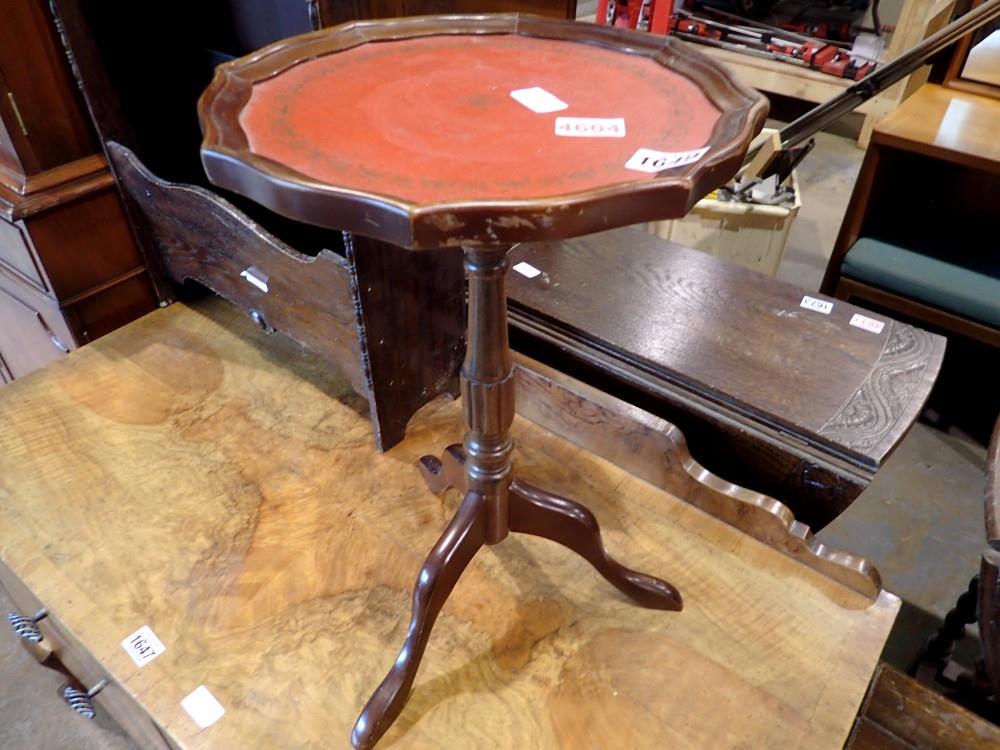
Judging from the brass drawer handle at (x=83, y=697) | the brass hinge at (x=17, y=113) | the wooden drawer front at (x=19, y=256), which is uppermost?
the brass hinge at (x=17, y=113)

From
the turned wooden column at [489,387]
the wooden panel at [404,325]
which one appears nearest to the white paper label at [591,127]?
the turned wooden column at [489,387]

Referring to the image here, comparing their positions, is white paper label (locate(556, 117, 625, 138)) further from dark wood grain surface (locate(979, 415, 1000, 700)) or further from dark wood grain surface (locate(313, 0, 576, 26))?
dark wood grain surface (locate(979, 415, 1000, 700))

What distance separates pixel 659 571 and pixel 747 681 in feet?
0.55

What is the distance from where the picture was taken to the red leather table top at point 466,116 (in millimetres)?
546

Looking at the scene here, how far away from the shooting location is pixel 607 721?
0.79 metres

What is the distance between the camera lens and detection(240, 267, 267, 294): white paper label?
106cm

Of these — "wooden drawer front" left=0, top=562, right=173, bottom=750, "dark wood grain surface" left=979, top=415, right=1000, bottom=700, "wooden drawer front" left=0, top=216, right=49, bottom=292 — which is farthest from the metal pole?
"wooden drawer front" left=0, top=562, right=173, bottom=750

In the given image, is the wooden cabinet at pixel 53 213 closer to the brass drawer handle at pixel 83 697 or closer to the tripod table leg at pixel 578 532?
the brass drawer handle at pixel 83 697

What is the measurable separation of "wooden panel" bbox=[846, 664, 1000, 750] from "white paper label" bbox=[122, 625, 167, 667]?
0.83 meters

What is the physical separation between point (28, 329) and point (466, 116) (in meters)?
1.06

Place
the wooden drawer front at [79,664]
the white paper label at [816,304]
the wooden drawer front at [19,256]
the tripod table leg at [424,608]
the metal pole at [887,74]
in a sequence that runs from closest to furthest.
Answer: the tripod table leg at [424,608] < the wooden drawer front at [79,664] < the wooden drawer front at [19,256] < the white paper label at [816,304] < the metal pole at [887,74]

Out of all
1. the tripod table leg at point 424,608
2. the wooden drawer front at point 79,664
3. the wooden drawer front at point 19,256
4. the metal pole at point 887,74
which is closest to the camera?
the tripod table leg at point 424,608

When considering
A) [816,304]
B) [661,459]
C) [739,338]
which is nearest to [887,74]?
[816,304]

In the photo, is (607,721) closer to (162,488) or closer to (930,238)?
(162,488)
